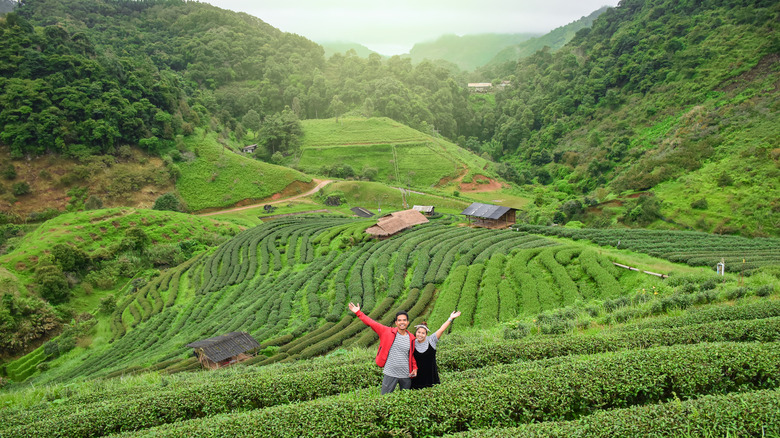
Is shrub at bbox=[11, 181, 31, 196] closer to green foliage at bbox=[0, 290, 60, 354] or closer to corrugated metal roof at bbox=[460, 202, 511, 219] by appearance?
green foliage at bbox=[0, 290, 60, 354]

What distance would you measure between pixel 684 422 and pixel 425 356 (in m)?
4.50

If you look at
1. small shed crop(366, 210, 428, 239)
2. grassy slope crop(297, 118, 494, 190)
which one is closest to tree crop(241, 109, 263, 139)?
grassy slope crop(297, 118, 494, 190)

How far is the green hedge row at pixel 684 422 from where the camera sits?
6.20m

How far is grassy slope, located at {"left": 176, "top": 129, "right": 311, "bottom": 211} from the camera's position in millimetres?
71062

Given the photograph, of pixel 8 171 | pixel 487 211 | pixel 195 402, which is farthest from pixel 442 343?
pixel 8 171

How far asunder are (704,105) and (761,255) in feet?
160

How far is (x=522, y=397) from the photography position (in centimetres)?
805

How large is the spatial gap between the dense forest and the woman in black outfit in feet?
147

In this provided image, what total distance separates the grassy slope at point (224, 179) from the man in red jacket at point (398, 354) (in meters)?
70.0

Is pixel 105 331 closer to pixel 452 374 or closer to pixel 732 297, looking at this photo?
pixel 452 374

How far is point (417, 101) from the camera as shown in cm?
12219

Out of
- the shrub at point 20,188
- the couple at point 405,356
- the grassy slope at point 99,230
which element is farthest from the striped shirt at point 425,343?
the shrub at point 20,188

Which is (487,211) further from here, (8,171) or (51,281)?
(8,171)

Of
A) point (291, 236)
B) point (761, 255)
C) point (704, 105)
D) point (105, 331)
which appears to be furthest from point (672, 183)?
point (105, 331)
